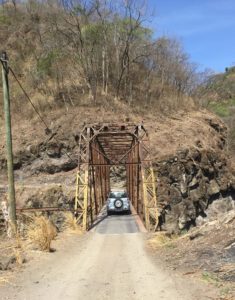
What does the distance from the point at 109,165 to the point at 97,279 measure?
3669 cm

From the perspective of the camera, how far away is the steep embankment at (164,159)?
4016 cm

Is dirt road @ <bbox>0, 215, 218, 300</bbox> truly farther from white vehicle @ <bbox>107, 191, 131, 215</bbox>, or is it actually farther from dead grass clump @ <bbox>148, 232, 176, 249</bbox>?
white vehicle @ <bbox>107, 191, 131, 215</bbox>

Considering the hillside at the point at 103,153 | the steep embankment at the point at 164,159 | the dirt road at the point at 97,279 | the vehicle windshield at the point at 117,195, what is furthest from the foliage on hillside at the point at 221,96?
the dirt road at the point at 97,279

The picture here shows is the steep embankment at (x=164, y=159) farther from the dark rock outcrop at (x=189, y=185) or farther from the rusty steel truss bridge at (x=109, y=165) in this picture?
the rusty steel truss bridge at (x=109, y=165)

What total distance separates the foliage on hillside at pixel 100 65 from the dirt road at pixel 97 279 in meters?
37.7

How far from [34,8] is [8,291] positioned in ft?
224

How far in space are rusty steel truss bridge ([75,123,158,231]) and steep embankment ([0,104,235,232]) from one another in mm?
2028

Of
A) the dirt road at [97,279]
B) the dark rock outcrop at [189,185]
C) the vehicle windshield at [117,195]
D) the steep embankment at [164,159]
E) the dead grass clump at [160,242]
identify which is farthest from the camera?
the steep embankment at [164,159]

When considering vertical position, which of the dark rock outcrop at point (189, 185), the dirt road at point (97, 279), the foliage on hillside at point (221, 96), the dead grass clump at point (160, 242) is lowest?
the dark rock outcrop at point (189, 185)

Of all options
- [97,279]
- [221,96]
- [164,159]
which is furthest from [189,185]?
[221,96]

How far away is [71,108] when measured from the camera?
4900cm

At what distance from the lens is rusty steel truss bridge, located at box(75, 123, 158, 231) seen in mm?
25078

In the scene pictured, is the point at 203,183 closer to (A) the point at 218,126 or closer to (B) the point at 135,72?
(A) the point at 218,126

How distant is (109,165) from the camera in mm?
46438
